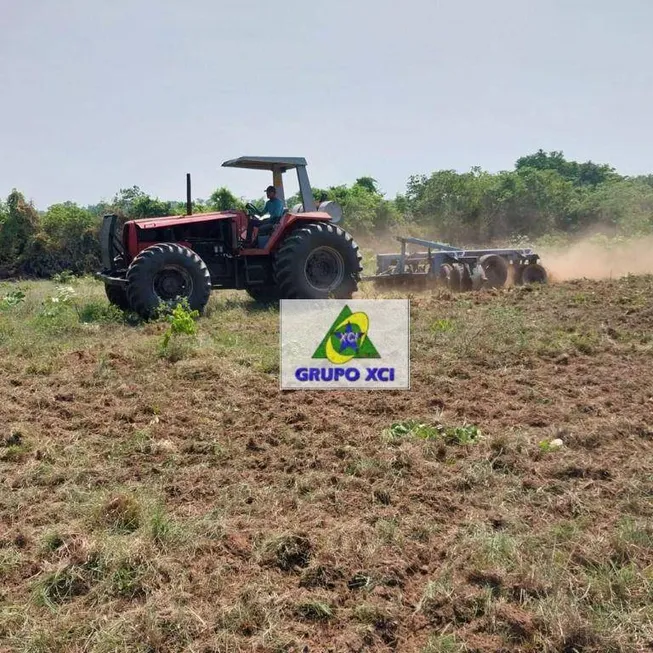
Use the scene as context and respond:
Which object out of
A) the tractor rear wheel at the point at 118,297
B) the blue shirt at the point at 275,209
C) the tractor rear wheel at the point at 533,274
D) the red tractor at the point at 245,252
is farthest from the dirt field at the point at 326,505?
the tractor rear wheel at the point at 533,274

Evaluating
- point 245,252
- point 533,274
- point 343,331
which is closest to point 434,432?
point 343,331

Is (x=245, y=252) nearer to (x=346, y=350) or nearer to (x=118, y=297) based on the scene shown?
(x=118, y=297)

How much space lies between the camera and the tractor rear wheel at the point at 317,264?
360 inches

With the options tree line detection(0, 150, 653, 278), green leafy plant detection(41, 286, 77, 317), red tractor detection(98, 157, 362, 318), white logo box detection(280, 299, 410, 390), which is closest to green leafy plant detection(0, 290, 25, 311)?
green leafy plant detection(41, 286, 77, 317)

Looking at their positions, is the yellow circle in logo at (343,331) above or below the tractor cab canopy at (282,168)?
below

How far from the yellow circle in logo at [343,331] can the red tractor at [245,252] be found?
6.31 ft

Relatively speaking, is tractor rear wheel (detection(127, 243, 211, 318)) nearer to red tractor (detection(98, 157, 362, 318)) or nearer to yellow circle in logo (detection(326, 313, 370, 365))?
red tractor (detection(98, 157, 362, 318))

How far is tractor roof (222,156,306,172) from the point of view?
9.45 metres

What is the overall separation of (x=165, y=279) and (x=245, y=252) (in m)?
1.46

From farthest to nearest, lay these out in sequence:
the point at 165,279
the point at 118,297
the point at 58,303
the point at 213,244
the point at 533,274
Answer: the point at 533,274 → the point at 213,244 → the point at 58,303 → the point at 118,297 → the point at 165,279

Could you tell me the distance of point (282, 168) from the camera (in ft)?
32.7

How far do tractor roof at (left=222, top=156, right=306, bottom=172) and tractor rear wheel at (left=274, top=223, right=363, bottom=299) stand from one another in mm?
1067

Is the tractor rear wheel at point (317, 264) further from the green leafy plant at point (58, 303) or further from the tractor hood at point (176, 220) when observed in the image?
the green leafy plant at point (58, 303)

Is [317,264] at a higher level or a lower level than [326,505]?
higher
